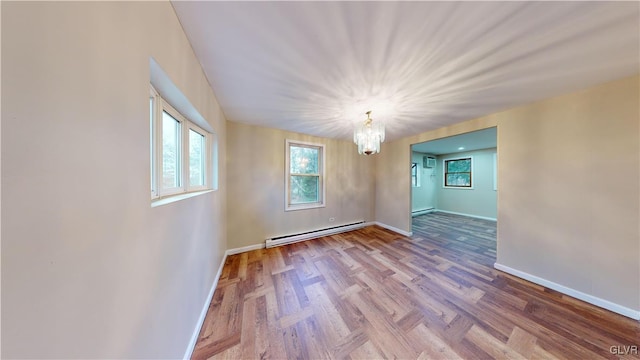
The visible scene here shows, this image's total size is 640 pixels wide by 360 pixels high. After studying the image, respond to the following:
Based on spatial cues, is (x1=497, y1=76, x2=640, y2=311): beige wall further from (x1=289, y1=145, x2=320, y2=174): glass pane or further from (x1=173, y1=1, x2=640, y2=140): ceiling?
(x1=289, y1=145, x2=320, y2=174): glass pane

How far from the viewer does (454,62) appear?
1.38 metres

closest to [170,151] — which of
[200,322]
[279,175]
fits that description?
[200,322]

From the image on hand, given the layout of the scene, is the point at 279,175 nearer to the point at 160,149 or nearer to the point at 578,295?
the point at 160,149

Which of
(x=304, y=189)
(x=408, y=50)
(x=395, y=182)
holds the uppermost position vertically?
(x=408, y=50)

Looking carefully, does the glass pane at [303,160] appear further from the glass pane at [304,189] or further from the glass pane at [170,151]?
the glass pane at [170,151]

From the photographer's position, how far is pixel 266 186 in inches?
122

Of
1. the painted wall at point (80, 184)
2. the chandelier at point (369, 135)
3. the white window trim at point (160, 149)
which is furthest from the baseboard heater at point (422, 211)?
the painted wall at point (80, 184)

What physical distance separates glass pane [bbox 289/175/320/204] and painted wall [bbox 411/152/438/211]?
3593mm

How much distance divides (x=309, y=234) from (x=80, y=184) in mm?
3156

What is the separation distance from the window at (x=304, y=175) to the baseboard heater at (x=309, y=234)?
513 mm

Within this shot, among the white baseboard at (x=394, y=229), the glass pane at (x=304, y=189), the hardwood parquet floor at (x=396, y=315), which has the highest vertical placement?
the glass pane at (x=304, y=189)

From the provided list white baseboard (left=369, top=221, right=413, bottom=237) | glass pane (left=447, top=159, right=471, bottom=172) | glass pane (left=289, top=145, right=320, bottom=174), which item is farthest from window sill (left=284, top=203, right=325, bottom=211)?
glass pane (left=447, top=159, right=471, bottom=172)

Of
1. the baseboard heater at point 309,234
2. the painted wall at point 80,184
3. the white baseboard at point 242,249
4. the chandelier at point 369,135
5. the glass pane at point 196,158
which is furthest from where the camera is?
the baseboard heater at point 309,234

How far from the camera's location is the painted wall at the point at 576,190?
1.62 meters
